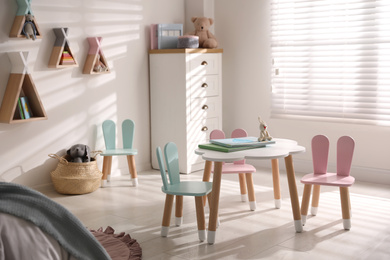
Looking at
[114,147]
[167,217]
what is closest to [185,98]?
[114,147]

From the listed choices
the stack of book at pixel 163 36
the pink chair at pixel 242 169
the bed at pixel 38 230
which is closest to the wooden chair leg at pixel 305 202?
the pink chair at pixel 242 169

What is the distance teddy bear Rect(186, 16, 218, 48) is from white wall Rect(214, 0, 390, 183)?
33 cm

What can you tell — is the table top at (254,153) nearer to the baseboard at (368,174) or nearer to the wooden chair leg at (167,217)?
the wooden chair leg at (167,217)

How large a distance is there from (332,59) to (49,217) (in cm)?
334

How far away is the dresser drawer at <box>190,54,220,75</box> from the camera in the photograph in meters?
5.12

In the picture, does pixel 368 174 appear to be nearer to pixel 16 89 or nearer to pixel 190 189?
pixel 190 189

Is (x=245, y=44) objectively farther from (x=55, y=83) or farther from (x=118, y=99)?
(x=55, y=83)

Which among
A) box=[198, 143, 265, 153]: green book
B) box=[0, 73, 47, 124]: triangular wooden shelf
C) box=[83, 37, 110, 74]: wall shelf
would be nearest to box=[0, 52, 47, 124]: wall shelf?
box=[0, 73, 47, 124]: triangular wooden shelf

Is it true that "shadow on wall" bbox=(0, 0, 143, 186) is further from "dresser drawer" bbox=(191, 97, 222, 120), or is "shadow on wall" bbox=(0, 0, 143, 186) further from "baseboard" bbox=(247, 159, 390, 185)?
"baseboard" bbox=(247, 159, 390, 185)

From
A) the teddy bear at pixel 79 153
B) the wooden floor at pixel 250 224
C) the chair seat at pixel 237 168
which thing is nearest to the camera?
the wooden floor at pixel 250 224

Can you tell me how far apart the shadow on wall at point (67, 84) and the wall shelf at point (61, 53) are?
5 cm

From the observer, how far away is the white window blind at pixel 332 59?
461cm

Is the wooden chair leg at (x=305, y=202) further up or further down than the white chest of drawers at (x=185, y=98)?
further down

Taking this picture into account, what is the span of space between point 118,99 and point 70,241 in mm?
2792
